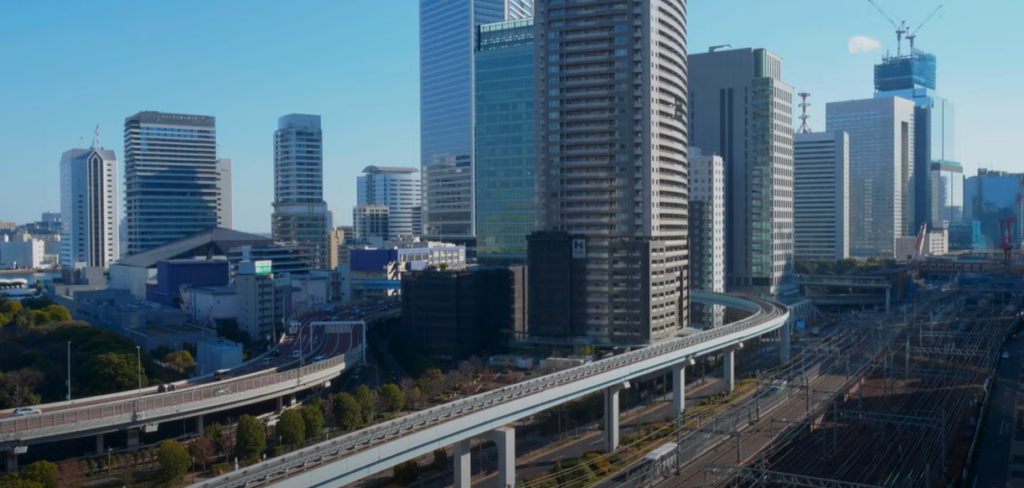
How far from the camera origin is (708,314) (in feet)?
244

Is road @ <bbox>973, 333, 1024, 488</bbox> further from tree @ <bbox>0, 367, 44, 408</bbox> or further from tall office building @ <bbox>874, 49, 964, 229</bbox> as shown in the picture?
tall office building @ <bbox>874, 49, 964, 229</bbox>

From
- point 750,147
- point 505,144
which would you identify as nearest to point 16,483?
point 505,144

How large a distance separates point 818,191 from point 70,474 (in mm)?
112035

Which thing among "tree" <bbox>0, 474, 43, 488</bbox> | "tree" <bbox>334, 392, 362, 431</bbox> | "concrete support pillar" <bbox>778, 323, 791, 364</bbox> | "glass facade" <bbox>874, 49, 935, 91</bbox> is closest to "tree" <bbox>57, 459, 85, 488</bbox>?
"tree" <bbox>0, 474, 43, 488</bbox>

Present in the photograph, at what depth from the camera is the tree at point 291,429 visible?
110 feet

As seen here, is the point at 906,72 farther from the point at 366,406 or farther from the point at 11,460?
the point at 11,460

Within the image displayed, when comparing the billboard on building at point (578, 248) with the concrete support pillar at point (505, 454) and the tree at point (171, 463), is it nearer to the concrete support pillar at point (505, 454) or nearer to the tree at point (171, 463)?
the concrete support pillar at point (505, 454)

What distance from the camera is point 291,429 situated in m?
33.5

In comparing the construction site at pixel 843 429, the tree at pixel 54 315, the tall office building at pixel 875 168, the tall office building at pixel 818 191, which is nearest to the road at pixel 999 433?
the construction site at pixel 843 429

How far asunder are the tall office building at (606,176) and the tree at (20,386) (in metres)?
28.3

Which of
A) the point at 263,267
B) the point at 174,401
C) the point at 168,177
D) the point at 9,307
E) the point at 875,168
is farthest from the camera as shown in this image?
the point at 875,168

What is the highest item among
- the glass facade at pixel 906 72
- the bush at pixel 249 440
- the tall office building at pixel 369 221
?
the glass facade at pixel 906 72

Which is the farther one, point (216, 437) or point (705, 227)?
point (705, 227)

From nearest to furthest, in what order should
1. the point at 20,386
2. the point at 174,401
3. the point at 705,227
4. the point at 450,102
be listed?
the point at 174,401 < the point at 20,386 < the point at 705,227 < the point at 450,102
